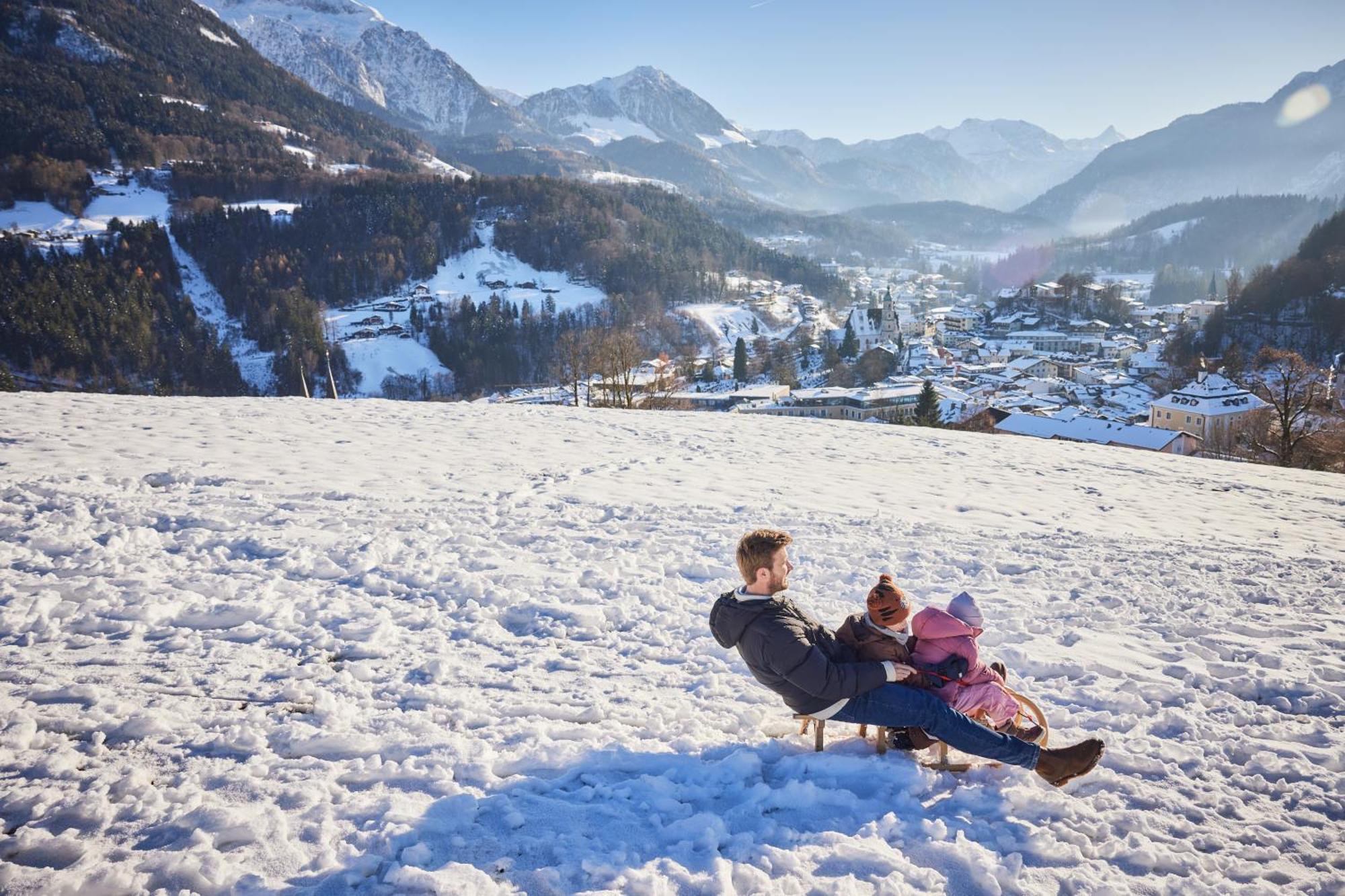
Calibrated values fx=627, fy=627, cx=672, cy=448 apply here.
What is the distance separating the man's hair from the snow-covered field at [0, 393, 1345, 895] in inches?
54.0

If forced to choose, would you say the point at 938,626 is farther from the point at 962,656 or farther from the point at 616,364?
the point at 616,364

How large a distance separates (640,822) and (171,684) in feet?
12.8

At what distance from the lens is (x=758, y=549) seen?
3.79 metres

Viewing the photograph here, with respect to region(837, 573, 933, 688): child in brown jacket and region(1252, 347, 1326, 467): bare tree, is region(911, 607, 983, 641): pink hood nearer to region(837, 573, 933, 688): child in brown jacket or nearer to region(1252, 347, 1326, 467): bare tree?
region(837, 573, 933, 688): child in brown jacket

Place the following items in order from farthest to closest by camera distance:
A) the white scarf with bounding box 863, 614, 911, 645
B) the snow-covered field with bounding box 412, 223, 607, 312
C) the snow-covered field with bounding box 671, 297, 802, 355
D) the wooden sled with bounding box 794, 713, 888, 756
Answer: the snow-covered field with bounding box 412, 223, 607, 312
the snow-covered field with bounding box 671, 297, 802, 355
the wooden sled with bounding box 794, 713, 888, 756
the white scarf with bounding box 863, 614, 911, 645

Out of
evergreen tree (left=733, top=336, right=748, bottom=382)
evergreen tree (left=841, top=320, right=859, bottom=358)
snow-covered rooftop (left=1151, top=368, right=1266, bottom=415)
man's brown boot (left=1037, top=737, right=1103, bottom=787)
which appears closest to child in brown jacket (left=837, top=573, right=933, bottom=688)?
man's brown boot (left=1037, top=737, right=1103, bottom=787)

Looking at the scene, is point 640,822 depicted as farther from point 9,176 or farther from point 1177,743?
point 9,176

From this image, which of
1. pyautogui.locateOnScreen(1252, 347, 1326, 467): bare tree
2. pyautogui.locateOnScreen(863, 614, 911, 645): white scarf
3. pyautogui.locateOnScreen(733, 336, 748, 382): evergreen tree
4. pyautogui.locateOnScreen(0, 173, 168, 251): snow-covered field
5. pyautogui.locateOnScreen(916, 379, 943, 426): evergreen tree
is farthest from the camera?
pyautogui.locateOnScreen(0, 173, 168, 251): snow-covered field

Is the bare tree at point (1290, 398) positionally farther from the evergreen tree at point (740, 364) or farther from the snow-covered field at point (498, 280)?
the snow-covered field at point (498, 280)

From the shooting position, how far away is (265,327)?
11506 centimetres

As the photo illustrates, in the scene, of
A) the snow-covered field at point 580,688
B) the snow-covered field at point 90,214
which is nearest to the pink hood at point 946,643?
the snow-covered field at point 580,688

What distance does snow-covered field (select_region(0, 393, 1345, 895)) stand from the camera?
339 centimetres

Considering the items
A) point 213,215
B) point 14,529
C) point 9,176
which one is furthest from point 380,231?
point 14,529

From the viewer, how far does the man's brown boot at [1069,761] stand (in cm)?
393
